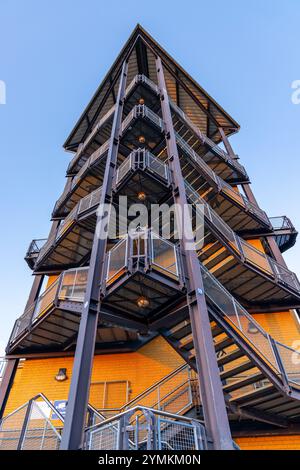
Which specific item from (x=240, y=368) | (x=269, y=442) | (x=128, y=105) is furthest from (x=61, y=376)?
(x=128, y=105)

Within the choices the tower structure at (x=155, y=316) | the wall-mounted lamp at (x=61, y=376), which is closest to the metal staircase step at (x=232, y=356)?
the tower structure at (x=155, y=316)

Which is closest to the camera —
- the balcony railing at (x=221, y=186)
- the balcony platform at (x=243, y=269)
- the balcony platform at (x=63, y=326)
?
the balcony platform at (x=63, y=326)

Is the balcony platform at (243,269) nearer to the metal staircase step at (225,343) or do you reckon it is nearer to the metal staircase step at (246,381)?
the metal staircase step at (225,343)

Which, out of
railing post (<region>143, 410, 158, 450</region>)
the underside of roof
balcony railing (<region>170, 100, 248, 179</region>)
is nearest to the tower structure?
railing post (<region>143, 410, 158, 450</region>)

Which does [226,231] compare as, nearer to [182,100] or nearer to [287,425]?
[287,425]

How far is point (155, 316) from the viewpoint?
7.96 m

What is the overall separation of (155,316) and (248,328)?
2332 mm

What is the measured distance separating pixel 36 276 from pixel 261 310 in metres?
9.72

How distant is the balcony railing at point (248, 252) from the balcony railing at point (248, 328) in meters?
2.52

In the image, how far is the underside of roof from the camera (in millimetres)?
19125

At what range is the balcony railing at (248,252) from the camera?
994cm

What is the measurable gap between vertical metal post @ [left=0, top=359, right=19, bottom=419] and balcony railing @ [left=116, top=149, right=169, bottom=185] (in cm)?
747

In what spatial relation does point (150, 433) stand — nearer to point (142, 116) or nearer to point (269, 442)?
point (269, 442)
